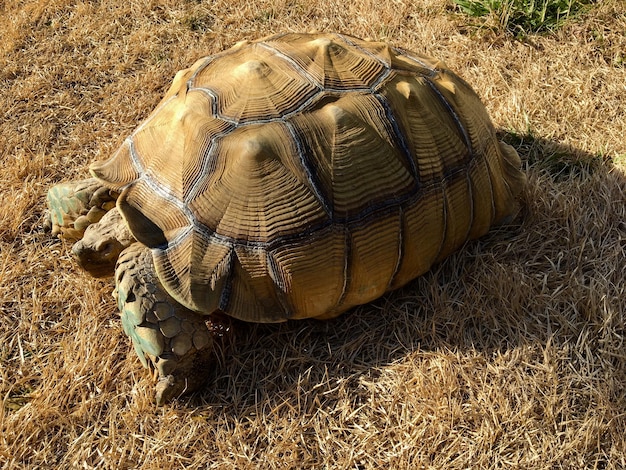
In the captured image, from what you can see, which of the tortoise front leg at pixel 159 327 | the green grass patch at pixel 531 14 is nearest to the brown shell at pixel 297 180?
the tortoise front leg at pixel 159 327

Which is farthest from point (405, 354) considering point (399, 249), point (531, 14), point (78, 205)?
point (531, 14)

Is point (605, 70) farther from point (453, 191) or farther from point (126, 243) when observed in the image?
point (126, 243)

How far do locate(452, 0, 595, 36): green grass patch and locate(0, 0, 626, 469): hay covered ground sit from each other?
21.9 inches

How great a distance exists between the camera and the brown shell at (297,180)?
7.22ft

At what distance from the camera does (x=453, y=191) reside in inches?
98.3

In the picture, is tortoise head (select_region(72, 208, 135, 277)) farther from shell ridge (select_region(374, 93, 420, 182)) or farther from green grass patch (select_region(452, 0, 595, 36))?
green grass patch (select_region(452, 0, 595, 36))

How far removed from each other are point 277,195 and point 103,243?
2.91 feet

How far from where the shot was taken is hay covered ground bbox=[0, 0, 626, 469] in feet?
7.34

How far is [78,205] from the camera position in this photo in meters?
2.80

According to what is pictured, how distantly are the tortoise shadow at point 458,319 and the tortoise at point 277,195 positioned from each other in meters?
0.17

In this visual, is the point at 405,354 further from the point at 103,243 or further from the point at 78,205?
the point at 78,205

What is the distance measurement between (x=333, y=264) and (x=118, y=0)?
376 cm

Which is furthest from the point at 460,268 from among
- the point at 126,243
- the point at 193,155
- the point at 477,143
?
the point at 126,243

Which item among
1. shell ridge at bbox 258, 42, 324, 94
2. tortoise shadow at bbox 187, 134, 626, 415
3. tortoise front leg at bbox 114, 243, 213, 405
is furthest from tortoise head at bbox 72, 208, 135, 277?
shell ridge at bbox 258, 42, 324, 94
